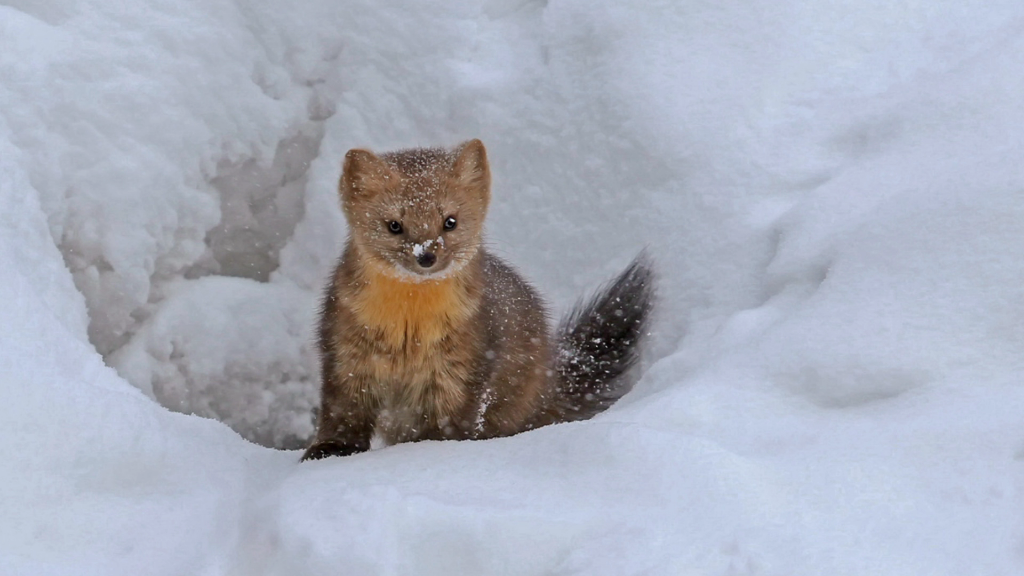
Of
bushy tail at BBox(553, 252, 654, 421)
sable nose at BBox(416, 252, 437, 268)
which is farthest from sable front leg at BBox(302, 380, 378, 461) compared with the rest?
bushy tail at BBox(553, 252, 654, 421)

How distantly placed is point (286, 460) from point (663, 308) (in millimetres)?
1358

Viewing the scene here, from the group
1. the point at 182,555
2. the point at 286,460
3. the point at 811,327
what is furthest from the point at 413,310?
the point at 811,327

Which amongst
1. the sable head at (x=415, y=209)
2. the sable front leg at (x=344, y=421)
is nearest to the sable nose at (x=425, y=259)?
→ the sable head at (x=415, y=209)

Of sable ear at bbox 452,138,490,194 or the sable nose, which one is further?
sable ear at bbox 452,138,490,194

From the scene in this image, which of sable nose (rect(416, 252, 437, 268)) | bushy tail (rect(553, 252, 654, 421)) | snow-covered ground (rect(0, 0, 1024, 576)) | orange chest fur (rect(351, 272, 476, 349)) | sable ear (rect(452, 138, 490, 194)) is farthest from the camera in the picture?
bushy tail (rect(553, 252, 654, 421))

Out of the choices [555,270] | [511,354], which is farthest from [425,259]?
[555,270]

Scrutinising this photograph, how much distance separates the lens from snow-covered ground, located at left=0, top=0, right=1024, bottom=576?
6.22 feet

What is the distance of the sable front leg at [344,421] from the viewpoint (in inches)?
106

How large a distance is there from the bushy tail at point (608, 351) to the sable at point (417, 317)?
374mm

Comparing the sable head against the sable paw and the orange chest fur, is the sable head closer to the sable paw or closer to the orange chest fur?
the orange chest fur

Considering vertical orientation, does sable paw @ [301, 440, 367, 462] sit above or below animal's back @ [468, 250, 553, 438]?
below

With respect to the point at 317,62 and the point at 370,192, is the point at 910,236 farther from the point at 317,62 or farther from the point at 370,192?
the point at 317,62

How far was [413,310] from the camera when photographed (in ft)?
8.45

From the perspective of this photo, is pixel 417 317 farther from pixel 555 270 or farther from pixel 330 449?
pixel 555 270
